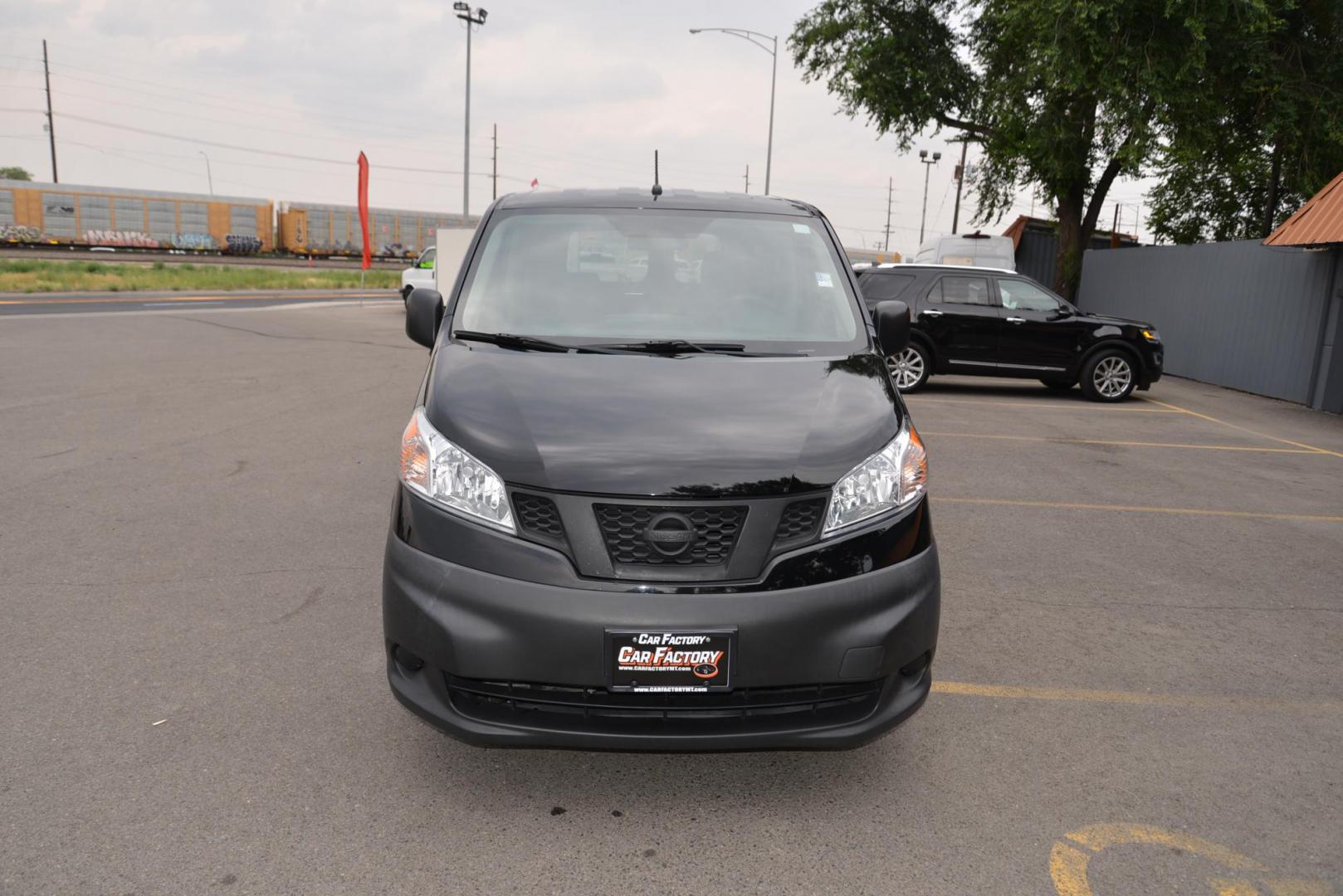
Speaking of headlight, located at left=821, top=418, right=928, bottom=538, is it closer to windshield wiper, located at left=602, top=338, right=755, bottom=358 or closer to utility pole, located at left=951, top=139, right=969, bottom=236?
windshield wiper, located at left=602, top=338, right=755, bottom=358

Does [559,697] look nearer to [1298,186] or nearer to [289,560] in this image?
[289,560]

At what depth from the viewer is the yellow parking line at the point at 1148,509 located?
7512 millimetres

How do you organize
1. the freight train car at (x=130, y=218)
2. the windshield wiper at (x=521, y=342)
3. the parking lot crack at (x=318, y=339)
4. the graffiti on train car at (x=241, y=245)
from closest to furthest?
the windshield wiper at (x=521, y=342), the parking lot crack at (x=318, y=339), the freight train car at (x=130, y=218), the graffiti on train car at (x=241, y=245)

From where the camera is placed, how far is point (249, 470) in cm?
766

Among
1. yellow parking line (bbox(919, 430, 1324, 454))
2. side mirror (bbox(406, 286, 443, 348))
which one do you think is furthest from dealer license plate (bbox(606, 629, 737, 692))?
yellow parking line (bbox(919, 430, 1324, 454))

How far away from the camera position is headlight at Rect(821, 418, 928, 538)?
3105 mm

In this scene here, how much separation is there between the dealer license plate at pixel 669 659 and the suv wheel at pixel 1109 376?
42.4 ft

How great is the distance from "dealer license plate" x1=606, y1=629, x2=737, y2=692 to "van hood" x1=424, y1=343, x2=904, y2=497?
403mm

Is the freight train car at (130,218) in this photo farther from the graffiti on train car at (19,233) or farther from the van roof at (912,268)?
the van roof at (912,268)

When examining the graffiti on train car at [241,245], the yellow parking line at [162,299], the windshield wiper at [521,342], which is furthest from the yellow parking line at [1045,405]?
the graffiti on train car at [241,245]

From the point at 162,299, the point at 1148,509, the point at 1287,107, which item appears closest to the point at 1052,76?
the point at 1287,107

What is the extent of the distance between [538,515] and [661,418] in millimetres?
512

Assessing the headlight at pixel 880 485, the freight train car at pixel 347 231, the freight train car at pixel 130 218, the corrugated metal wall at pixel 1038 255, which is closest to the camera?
the headlight at pixel 880 485

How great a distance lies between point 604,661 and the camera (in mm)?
2846
